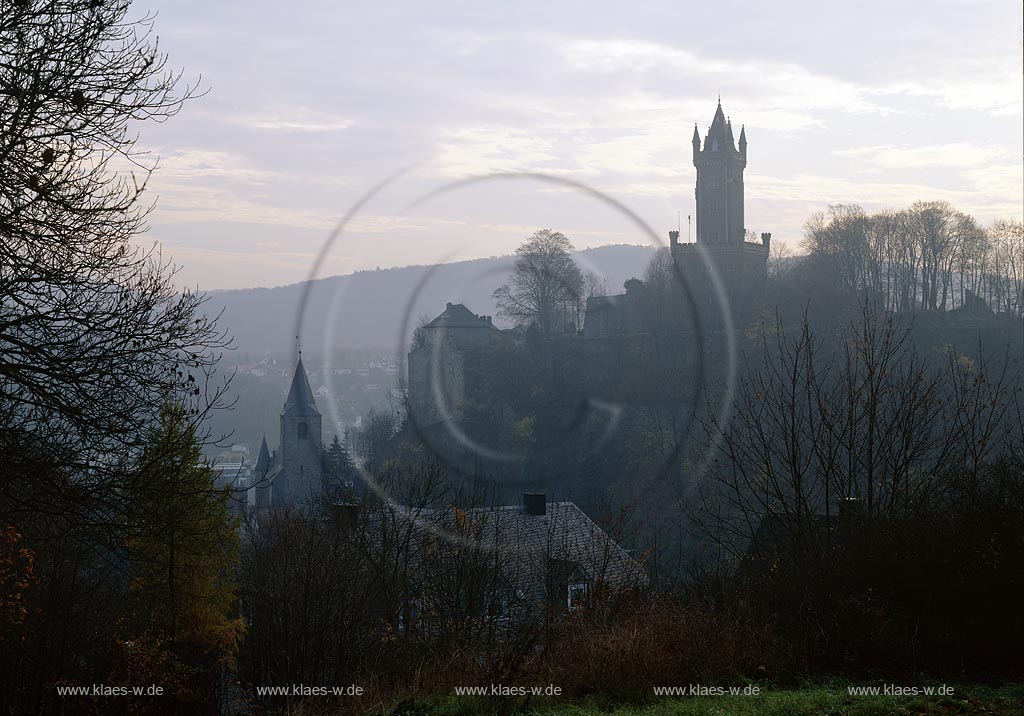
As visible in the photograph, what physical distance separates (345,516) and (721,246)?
63.5 meters

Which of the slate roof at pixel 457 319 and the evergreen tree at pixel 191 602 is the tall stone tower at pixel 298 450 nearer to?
the slate roof at pixel 457 319

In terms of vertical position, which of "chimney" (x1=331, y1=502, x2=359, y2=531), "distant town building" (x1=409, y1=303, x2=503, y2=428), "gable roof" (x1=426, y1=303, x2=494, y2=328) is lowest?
"chimney" (x1=331, y1=502, x2=359, y2=531)

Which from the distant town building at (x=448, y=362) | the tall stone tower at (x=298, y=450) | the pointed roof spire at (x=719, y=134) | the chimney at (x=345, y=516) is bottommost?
the tall stone tower at (x=298, y=450)

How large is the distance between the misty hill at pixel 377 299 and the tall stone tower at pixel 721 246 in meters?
5.11

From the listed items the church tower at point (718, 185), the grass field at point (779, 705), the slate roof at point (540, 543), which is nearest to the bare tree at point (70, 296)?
the grass field at point (779, 705)

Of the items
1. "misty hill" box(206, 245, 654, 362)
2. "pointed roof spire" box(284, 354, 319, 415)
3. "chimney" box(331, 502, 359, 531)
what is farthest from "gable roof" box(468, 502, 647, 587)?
"misty hill" box(206, 245, 654, 362)

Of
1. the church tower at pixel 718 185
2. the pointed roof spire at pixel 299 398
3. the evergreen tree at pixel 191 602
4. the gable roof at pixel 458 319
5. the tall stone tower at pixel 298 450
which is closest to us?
the evergreen tree at pixel 191 602

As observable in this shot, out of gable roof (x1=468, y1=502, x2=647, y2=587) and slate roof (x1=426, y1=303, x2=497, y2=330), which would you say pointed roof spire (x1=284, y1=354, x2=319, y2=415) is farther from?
gable roof (x1=468, y1=502, x2=647, y2=587)

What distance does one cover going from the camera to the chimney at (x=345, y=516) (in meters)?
18.9

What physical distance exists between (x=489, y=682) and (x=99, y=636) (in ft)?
31.7

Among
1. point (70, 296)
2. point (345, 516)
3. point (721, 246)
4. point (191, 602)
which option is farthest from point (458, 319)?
point (70, 296)

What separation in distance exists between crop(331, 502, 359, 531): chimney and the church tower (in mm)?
66539

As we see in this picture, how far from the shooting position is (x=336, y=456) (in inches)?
2446

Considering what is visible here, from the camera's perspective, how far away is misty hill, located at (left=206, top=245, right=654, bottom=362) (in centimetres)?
7462
